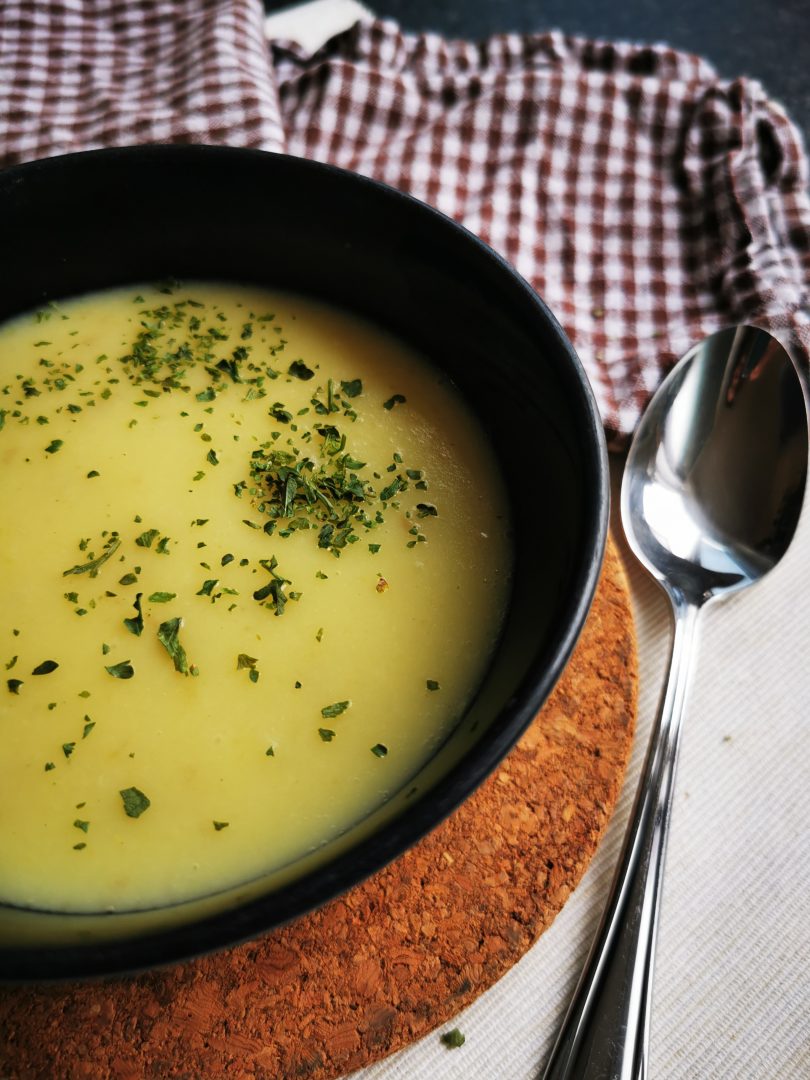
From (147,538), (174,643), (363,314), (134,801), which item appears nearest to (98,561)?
(147,538)

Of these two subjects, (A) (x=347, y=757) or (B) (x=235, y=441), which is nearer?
(A) (x=347, y=757)

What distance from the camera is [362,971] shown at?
1074 mm

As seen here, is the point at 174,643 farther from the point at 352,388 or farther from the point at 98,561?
the point at 352,388

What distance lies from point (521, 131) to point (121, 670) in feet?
4.70

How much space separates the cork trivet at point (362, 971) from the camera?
103 centimetres

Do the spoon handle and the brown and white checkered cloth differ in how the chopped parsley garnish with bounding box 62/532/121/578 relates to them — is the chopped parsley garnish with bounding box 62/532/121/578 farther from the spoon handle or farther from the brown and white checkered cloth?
the brown and white checkered cloth

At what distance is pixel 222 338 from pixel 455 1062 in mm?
1045

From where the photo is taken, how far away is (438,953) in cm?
109

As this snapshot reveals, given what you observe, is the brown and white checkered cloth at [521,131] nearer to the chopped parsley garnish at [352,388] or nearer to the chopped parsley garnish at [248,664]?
the chopped parsley garnish at [352,388]

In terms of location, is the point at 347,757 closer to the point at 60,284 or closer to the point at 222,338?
the point at 222,338

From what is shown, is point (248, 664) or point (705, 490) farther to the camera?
point (705, 490)

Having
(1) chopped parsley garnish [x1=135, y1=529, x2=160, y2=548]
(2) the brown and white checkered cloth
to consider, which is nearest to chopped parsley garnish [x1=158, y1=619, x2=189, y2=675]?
(1) chopped parsley garnish [x1=135, y1=529, x2=160, y2=548]

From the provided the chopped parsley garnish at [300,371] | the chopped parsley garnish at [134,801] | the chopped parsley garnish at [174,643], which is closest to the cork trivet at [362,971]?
the chopped parsley garnish at [134,801]

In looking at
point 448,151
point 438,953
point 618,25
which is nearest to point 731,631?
point 438,953
